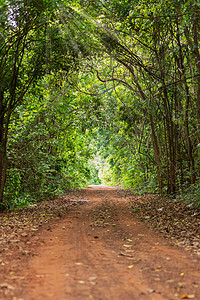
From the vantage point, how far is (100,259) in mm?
3867

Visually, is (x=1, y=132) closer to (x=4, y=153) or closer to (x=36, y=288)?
(x=4, y=153)

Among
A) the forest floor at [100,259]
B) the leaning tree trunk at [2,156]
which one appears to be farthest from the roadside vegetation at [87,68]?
the forest floor at [100,259]

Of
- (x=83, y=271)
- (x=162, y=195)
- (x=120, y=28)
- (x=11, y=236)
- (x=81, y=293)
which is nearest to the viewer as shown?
(x=81, y=293)

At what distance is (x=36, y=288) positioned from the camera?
286 centimetres

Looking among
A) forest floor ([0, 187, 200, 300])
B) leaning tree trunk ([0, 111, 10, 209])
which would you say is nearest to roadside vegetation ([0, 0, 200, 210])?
leaning tree trunk ([0, 111, 10, 209])

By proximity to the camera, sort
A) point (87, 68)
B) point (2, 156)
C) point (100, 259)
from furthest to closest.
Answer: point (87, 68) < point (2, 156) < point (100, 259)

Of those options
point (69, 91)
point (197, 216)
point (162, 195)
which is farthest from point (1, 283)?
point (69, 91)

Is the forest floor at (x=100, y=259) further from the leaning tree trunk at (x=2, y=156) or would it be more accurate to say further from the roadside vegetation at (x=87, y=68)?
the roadside vegetation at (x=87, y=68)

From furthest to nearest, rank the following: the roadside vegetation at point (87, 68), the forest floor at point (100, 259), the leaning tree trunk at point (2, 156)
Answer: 1. the leaning tree trunk at point (2, 156)
2. the roadside vegetation at point (87, 68)
3. the forest floor at point (100, 259)

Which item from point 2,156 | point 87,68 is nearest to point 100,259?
point 2,156

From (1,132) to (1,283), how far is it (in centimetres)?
661

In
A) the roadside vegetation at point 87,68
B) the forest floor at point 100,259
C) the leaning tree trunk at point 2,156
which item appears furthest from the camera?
the leaning tree trunk at point 2,156

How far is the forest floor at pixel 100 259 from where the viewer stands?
9.21 ft

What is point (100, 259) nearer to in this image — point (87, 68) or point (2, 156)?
point (2, 156)
